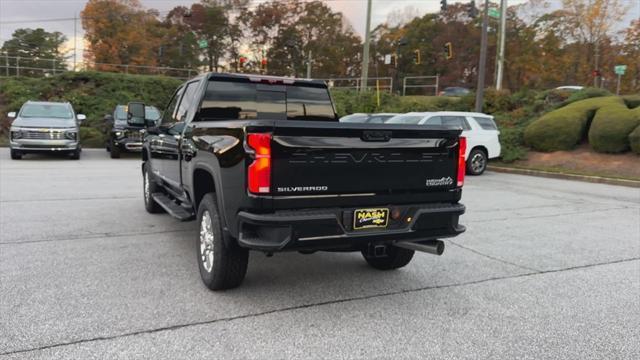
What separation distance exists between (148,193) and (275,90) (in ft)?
10.4

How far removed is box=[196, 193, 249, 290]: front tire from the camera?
12.8ft

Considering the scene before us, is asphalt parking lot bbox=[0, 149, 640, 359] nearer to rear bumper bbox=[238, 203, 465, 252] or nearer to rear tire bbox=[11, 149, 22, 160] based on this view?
rear bumper bbox=[238, 203, 465, 252]

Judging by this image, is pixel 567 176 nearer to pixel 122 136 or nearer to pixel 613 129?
→ pixel 613 129

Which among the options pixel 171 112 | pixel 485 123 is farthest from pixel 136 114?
pixel 485 123

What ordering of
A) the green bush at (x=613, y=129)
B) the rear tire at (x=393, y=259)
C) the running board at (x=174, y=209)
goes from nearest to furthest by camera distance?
the rear tire at (x=393, y=259) → the running board at (x=174, y=209) → the green bush at (x=613, y=129)

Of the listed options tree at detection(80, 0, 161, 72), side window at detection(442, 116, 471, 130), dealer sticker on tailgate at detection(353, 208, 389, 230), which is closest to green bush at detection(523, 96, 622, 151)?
side window at detection(442, 116, 471, 130)

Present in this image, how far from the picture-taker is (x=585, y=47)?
36.1m

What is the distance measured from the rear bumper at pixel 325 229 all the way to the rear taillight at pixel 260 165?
206 millimetres

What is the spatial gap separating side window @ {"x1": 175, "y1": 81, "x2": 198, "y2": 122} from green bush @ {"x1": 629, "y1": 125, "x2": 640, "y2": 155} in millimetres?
14104

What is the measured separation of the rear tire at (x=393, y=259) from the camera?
15.7 ft

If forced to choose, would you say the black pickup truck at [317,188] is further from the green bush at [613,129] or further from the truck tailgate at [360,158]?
the green bush at [613,129]

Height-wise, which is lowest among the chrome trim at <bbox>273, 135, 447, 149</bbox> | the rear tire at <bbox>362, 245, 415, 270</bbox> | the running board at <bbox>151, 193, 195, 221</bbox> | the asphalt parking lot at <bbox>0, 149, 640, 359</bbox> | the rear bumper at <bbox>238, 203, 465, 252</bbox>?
the asphalt parking lot at <bbox>0, 149, 640, 359</bbox>

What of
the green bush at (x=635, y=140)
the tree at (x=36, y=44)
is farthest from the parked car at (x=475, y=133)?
the tree at (x=36, y=44)

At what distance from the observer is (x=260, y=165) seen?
3361 millimetres
